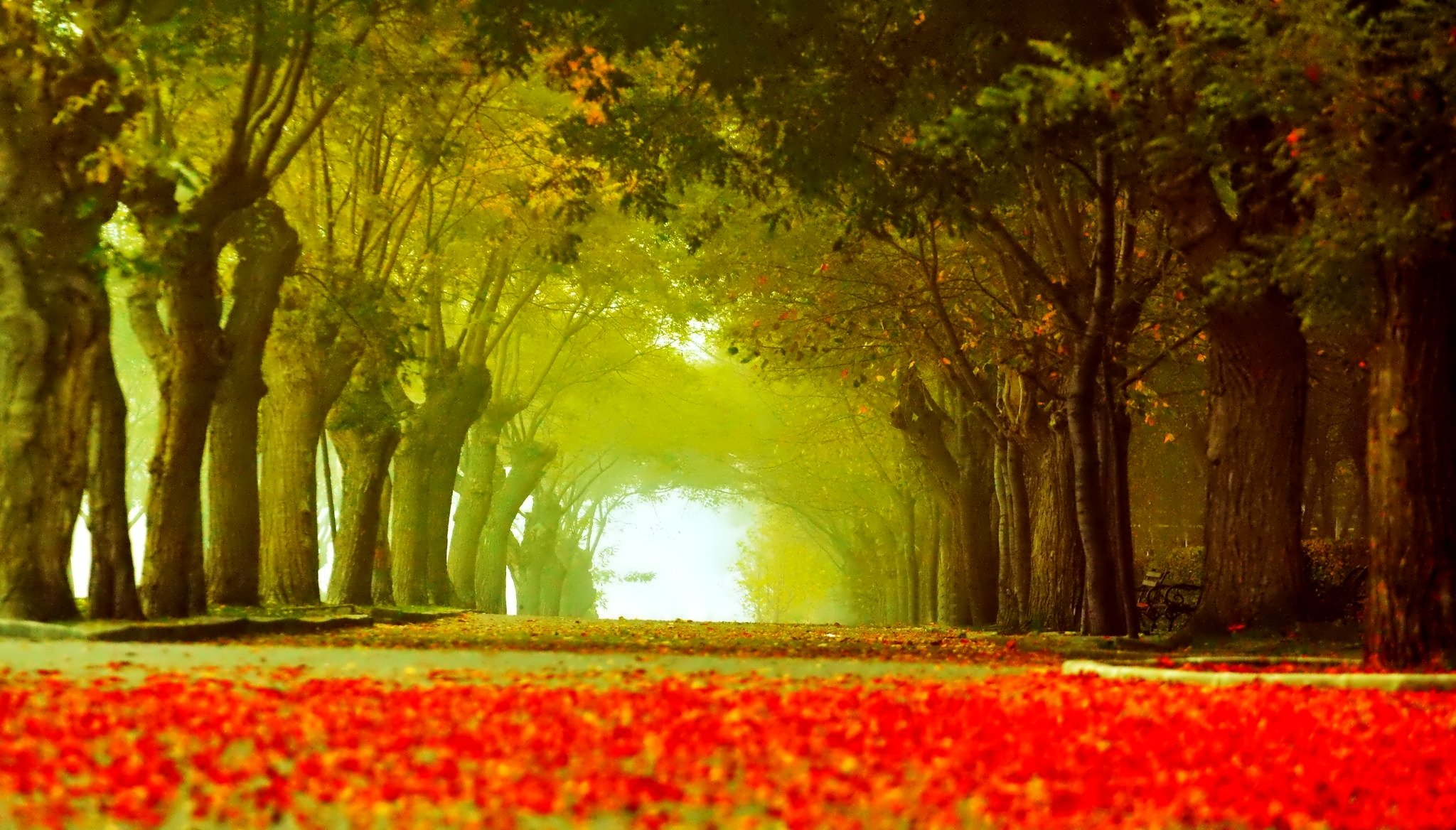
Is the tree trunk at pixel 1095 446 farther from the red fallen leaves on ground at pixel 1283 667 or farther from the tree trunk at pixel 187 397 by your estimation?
the tree trunk at pixel 187 397

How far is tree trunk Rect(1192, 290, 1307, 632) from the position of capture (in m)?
17.6

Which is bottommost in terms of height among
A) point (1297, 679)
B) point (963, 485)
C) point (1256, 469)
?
point (1297, 679)

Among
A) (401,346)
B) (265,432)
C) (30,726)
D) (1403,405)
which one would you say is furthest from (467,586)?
(30,726)

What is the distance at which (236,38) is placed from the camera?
61.2ft

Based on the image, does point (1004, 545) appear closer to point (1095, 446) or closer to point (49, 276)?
point (1095, 446)

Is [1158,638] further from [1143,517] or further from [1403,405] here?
[1143,517]

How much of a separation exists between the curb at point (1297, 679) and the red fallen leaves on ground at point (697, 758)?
133cm

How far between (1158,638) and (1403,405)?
241 inches

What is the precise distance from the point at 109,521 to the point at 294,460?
26.9ft

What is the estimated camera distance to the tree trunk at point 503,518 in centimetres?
4006

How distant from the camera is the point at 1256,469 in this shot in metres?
17.8

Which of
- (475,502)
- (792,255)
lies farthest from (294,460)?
(475,502)

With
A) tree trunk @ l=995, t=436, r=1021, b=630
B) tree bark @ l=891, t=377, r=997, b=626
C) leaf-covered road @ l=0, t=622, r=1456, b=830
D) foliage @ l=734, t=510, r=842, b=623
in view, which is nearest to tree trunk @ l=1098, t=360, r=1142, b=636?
tree trunk @ l=995, t=436, r=1021, b=630

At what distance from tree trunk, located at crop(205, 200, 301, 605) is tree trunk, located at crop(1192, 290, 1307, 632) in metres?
11.0
